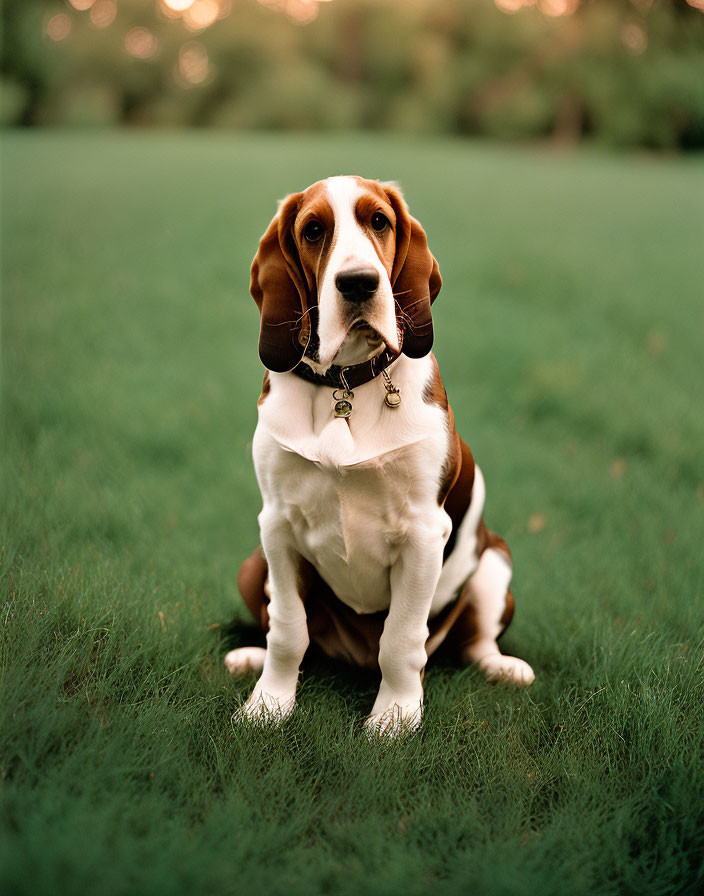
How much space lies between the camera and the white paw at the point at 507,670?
115 inches

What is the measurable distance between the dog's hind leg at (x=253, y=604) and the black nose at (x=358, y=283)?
1176 millimetres

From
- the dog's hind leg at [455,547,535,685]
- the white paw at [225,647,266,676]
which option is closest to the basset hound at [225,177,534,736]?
the white paw at [225,647,266,676]

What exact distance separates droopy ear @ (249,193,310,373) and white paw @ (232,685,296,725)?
3.72ft

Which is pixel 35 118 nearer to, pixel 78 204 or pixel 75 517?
pixel 78 204

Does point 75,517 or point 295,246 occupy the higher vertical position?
point 295,246

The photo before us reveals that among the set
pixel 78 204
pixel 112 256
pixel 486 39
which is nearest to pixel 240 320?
pixel 112 256

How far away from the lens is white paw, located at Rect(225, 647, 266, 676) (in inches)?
115

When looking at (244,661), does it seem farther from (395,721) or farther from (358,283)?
(358,283)

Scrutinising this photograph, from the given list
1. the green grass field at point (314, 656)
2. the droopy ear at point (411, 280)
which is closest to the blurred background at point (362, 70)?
the green grass field at point (314, 656)

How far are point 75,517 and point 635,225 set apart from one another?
38.8 feet

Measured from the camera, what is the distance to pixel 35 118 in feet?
109

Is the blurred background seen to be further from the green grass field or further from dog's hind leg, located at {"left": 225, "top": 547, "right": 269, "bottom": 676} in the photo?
dog's hind leg, located at {"left": 225, "top": 547, "right": 269, "bottom": 676}

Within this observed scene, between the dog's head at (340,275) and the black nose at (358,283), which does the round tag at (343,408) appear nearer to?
the dog's head at (340,275)

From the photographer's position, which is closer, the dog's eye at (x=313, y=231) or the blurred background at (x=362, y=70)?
the dog's eye at (x=313, y=231)
